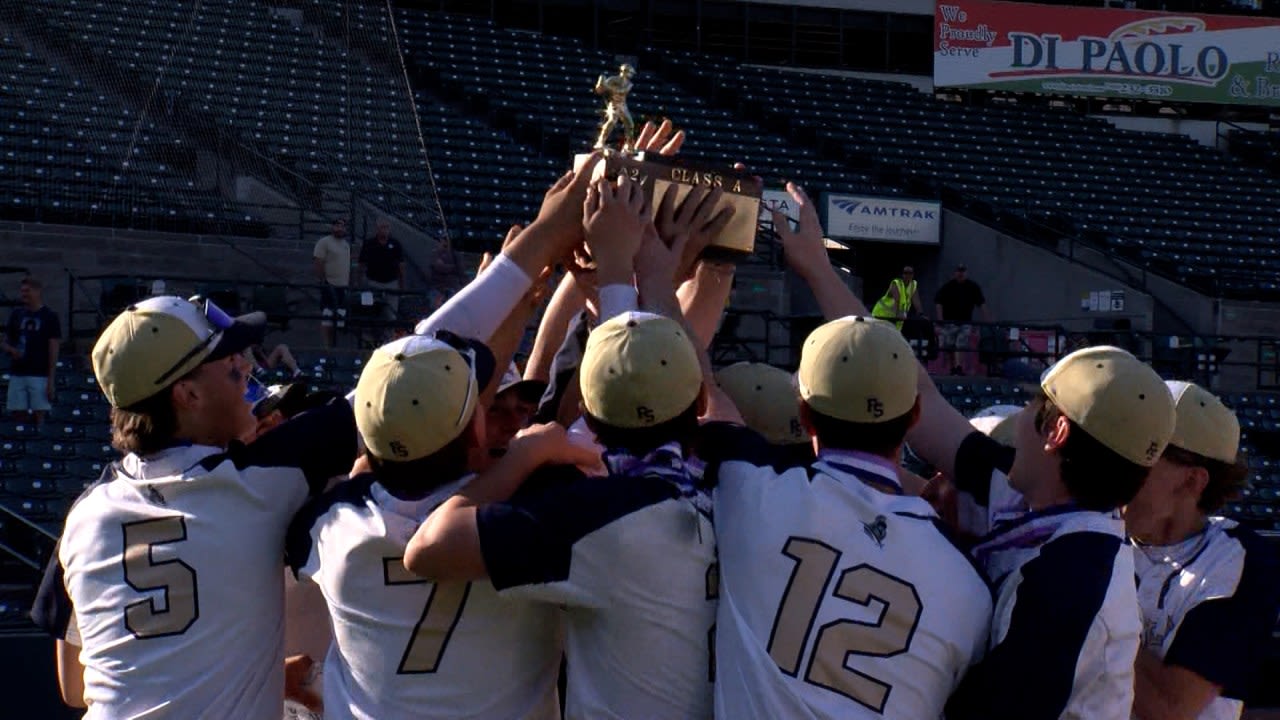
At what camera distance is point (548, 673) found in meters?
3.25

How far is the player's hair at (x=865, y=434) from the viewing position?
9.88ft

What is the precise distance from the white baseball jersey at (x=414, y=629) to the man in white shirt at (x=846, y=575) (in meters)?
0.42

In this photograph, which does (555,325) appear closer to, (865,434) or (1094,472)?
(865,434)

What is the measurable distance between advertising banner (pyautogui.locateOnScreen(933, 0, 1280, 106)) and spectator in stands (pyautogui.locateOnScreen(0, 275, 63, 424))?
18.8 m

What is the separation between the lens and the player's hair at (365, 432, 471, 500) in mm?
3104

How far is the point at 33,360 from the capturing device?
12.4 metres

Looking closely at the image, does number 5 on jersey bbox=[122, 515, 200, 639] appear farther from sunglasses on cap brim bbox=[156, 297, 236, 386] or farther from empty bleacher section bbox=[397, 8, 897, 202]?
empty bleacher section bbox=[397, 8, 897, 202]

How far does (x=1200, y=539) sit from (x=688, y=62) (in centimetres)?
2427

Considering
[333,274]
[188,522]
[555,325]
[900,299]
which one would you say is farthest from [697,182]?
[900,299]

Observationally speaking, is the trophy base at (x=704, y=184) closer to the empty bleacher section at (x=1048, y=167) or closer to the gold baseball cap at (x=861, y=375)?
the gold baseball cap at (x=861, y=375)

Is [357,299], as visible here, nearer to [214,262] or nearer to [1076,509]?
[214,262]

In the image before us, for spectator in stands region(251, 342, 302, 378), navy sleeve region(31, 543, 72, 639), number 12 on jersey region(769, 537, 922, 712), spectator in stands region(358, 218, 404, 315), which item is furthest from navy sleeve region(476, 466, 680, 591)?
spectator in stands region(358, 218, 404, 315)

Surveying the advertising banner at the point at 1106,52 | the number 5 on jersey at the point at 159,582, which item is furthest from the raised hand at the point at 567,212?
the advertising banner at the point at 1106,52

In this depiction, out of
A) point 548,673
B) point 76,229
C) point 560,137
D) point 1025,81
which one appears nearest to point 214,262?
point 76,229
